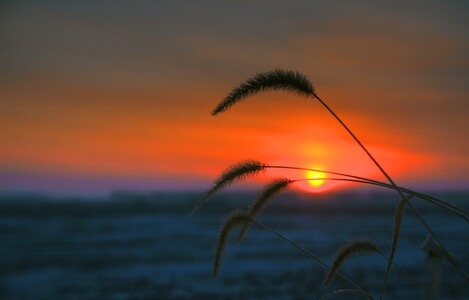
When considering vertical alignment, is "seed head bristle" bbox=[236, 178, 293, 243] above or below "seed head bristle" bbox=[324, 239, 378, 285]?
above

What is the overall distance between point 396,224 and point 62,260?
5.18 metres

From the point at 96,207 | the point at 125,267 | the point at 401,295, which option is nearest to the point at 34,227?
the point at 96,207

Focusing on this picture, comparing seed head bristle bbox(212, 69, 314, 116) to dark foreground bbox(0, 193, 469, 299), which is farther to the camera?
dark foreground bbox(0, 193, 469, 299)

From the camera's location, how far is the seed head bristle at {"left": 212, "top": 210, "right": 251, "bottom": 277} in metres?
1.82

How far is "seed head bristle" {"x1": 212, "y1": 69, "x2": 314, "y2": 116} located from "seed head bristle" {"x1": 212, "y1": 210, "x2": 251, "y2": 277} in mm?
355

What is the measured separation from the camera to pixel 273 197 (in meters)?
1.90

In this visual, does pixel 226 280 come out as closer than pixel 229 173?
No

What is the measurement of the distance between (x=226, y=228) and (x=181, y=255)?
4.83 meters

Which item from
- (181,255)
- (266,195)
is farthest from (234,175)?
(181,255)

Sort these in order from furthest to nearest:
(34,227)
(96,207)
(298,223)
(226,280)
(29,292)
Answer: (96,207)
(298,223)
(34,227)
(226,280)
(29,292)

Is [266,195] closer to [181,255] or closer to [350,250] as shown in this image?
[350,250]

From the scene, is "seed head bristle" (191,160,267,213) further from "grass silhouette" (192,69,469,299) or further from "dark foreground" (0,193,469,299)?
"dark foreground" (0,193,469,299)

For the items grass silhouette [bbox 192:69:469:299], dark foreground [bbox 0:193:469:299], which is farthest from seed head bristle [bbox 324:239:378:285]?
dark foreground [bbox 0:193:469:299]

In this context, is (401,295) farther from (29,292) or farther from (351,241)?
(351,241)
